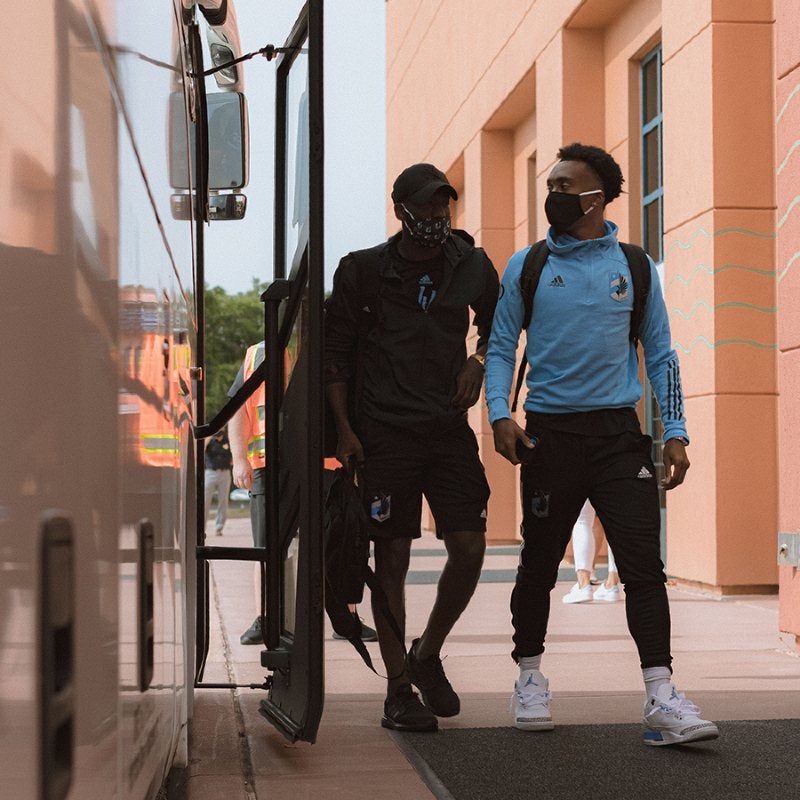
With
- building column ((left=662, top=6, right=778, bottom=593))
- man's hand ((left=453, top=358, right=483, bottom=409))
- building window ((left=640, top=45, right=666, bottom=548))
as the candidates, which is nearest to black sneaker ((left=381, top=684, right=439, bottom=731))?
man's hand ((left=453, top=358, right=483, bottom=409))

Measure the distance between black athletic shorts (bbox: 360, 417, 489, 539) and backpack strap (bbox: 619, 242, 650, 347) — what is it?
29.5 inches

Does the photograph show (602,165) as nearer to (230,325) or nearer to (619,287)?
(619,287)

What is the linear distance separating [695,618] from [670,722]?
4421 millimetres

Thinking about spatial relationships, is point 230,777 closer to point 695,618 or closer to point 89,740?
point 89,740

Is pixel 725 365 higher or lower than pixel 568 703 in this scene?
higher

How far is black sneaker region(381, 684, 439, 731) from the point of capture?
16.3 feet

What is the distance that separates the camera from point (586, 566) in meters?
9.99

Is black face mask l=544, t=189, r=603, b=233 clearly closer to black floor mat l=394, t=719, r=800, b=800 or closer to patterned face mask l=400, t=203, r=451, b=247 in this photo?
patterned face mask l=400, t=203, r=451, b=247

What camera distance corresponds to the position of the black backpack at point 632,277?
5.00m

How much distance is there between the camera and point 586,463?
16.2ft

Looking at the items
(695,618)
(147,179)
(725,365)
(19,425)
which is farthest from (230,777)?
(725,365)

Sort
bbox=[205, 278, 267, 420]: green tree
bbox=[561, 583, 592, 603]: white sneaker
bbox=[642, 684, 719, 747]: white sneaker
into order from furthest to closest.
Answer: bbox=[205, 278, 267, 420]: green tree < bbox=[561, 583, 592, 603]: white sneaker < bbox=[642, 684, 719, 747]: white sneaker

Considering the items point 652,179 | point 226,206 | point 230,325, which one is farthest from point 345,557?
point 230,325

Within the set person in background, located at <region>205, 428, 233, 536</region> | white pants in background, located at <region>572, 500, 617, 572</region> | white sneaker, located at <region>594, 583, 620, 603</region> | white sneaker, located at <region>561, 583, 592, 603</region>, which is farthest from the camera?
person in background, located at <region>205, 428, 233, 536</region>
